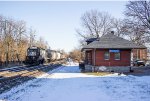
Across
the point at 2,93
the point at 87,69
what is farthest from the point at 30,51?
the point at 2,93

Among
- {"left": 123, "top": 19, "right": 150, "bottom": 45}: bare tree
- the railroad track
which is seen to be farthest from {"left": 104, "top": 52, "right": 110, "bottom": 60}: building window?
{"left": 123, "top": 19, "right": 150, "bottom": 45}: bare tree

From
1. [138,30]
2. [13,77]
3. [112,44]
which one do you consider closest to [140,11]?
[138,30]

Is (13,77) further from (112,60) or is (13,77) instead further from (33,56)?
(33,56)

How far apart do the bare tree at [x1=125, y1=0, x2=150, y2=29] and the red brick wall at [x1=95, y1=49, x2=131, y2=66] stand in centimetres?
1321

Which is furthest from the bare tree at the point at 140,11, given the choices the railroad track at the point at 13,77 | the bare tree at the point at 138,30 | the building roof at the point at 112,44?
the railroad track at the point at 13,77

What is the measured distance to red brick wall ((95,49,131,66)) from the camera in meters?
37.1

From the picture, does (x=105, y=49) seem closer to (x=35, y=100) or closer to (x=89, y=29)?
(x=35, y=100)

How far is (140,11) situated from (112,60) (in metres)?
15.4

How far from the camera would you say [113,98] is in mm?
15164

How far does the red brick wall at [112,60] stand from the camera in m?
37.1

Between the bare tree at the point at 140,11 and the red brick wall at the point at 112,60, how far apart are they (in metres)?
13.2

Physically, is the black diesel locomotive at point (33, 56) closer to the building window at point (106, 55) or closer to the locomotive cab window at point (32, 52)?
the locomotive cab window at point (32, 52)

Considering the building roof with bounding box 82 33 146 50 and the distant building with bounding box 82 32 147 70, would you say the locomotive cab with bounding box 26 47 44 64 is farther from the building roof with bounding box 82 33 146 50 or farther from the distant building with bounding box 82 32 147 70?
the building roof with bounding box 82 33 146 50

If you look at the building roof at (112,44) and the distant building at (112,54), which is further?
the distant building at (112,54)
